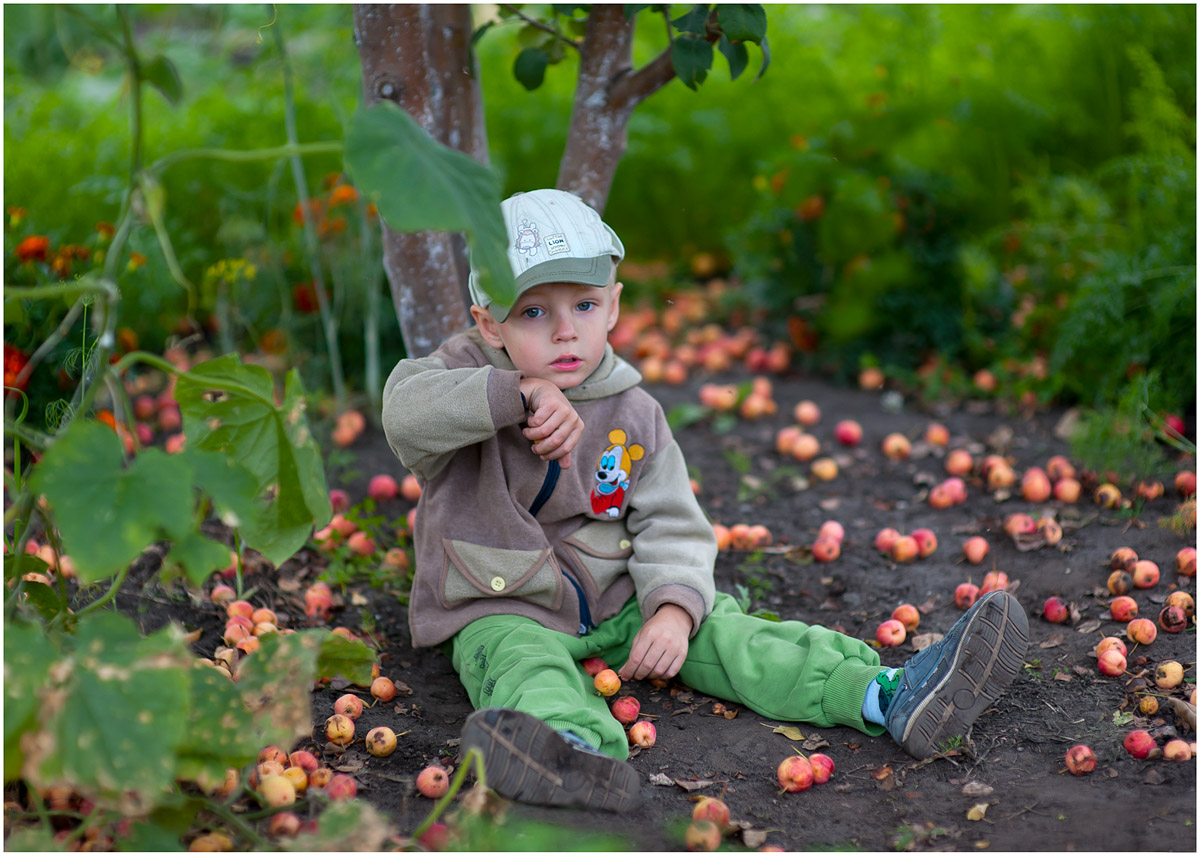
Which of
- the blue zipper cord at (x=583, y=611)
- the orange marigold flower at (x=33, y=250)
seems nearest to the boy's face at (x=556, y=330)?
the blue zipper cord at (x=583, y=611)

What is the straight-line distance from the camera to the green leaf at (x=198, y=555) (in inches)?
54.6

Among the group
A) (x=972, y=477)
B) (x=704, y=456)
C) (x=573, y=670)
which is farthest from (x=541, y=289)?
(x=972, y=477)

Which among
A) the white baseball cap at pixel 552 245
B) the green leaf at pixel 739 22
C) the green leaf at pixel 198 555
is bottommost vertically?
the green leaf at pixel 198 555

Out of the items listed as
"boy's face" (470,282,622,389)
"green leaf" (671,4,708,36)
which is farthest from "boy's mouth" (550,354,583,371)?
"green leaf" (671,4,708,36)

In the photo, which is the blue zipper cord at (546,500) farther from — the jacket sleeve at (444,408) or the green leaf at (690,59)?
the green leaf at (690,59)

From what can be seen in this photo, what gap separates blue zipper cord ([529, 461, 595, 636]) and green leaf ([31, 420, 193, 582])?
914 millimetres

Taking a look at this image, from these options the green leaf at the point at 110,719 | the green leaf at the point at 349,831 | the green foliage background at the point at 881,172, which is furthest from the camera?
the green foliage background at the point at 881,172

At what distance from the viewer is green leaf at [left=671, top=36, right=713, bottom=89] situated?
225cm

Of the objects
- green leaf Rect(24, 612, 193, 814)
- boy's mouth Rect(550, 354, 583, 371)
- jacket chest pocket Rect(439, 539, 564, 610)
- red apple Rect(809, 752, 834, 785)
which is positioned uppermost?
boy's mouth Rect(550, 354, 583, 371)

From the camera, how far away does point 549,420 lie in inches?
74.9

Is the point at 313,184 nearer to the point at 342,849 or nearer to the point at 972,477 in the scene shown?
the point at 972,477

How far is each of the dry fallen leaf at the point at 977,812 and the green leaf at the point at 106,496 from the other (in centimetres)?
139

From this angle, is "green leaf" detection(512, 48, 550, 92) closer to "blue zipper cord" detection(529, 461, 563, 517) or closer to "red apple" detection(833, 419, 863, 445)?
"blue zipper cord" detection(529, 461, 563, 517)

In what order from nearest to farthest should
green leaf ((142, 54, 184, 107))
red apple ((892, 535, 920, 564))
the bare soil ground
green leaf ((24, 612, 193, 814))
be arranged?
green leaf ((24, 612, 193, 814))
green leaf ((142, 54, 184, 107))
the bare soil ground
red apple ((892, 535, 920, 564))
